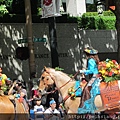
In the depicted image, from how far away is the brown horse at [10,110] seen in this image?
25.7ft

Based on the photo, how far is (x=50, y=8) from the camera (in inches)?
536

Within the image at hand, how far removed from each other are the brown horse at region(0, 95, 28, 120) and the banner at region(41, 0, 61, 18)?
5.89 meters

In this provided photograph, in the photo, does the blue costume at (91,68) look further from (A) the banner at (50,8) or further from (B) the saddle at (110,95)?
(A) the banner at (50,8)

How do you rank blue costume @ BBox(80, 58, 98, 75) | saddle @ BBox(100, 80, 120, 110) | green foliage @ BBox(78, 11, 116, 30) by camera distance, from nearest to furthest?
saddle @ BBox(100, 80, 120, 110) → blue costume @ BBox(80, 58, 98, 75) → green foliage @ BBox(78, 11, 116, 30)

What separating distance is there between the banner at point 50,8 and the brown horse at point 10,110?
5.89 m

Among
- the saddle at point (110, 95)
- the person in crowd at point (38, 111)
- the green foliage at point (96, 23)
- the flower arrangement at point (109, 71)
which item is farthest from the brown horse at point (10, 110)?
the green foliage at point (96, 23)

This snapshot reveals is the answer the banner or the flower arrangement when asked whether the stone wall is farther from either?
the flower arrangement

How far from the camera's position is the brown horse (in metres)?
7.83

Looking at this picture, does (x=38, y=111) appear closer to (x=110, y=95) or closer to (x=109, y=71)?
(x=110, y=95)

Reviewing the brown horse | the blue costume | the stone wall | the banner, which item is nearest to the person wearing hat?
the blue costume

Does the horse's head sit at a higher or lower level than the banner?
lower

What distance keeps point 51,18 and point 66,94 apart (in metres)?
4.79

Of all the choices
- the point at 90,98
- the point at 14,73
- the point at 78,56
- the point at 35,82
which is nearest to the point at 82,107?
the point at 90,98

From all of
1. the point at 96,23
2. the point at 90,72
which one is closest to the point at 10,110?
the point at 90,72
